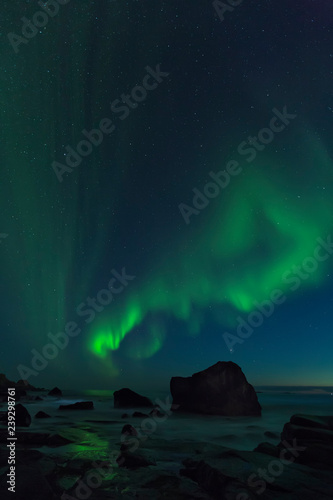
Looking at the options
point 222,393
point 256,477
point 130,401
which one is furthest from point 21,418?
point 130,401

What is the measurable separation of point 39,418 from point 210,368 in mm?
16787

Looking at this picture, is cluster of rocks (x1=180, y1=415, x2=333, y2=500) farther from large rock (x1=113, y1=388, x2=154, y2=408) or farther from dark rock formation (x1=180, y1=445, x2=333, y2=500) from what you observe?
large rock (x1=113, y1=388, x2=154, y2=408)

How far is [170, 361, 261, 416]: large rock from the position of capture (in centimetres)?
3216

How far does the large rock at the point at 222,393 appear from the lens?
3216cm

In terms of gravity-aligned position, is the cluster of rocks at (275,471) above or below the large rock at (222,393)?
above

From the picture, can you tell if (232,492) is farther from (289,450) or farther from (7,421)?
(7,421)

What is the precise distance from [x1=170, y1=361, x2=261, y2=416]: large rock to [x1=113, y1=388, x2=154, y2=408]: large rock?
12212 mm

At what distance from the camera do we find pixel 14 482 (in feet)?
24.7

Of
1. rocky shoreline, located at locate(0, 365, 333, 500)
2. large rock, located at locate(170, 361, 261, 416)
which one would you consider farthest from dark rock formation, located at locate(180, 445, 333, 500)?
large rock, located at locate(170, 361, 261, 416)

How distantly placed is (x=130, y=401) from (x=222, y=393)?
18992mm

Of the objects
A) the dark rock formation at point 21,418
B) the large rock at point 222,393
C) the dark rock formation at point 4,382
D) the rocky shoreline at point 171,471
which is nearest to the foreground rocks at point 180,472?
the rocky shoreline at point 171,471

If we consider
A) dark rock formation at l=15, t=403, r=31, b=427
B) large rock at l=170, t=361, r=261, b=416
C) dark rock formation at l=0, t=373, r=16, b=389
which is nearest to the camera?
dark rock formation at l=15, t=403, r=31, b=427

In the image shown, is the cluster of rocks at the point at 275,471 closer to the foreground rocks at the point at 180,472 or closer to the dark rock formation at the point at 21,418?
the foreground rocks at the point at 180,472

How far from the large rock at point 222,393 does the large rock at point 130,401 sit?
40.1 feet
